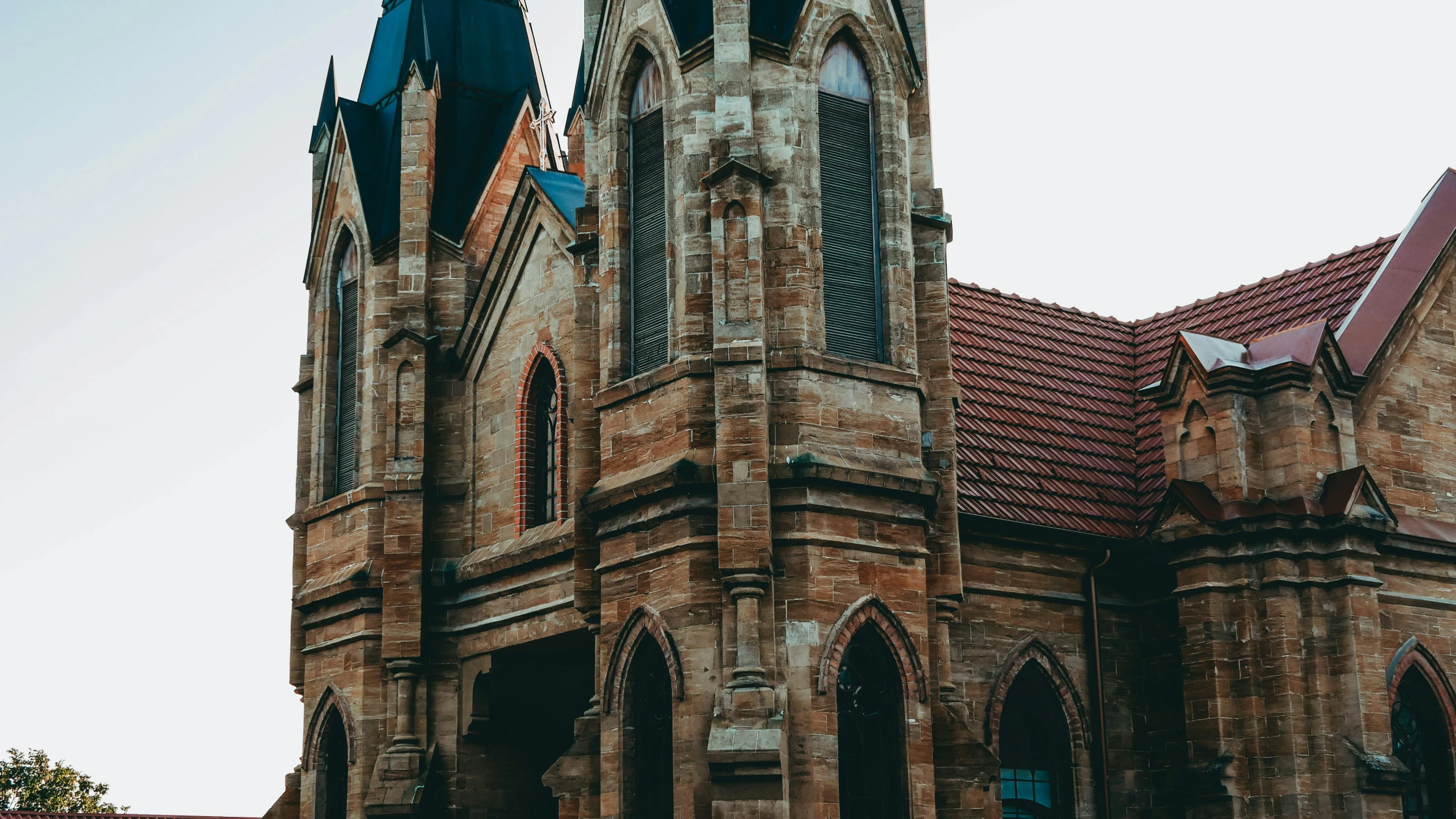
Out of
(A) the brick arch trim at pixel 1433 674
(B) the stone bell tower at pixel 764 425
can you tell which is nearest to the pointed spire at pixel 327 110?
(B) the stone bell tower at pixel 764 425

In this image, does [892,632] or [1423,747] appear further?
[1423,747]

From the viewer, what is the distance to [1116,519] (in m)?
26.9

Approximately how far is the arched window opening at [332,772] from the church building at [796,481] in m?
0.06

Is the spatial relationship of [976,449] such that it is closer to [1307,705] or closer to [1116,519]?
[1116,519]

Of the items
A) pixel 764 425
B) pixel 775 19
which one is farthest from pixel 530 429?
pixel 775 19

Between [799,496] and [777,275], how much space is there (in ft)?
8.66

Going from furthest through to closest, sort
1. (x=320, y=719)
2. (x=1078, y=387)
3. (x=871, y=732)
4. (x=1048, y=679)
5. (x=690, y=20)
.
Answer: (x=1078, y=387) → (x=320, y=719) → (x=1048, y=679) → (x=690, y=20) → (x=871, y=732)

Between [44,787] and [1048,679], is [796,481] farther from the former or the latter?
[44,787]

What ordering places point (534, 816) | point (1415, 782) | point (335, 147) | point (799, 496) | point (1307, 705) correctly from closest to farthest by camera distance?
point (799, 496) → point (1307, 705) → point (1415, 782) → point (534, 816) → point (335, 147)

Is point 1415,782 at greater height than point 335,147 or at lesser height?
lesser

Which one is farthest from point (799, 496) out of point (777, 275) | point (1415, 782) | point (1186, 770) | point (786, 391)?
point (1415, 782)

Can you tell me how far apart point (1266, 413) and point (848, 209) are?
654cm

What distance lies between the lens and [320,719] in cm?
2809

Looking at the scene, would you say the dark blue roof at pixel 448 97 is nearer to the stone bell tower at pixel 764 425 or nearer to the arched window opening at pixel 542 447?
the arched window opening at pixel 542 447
